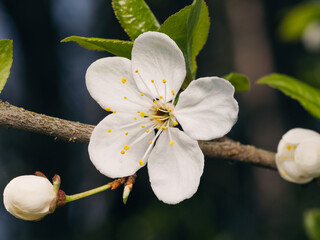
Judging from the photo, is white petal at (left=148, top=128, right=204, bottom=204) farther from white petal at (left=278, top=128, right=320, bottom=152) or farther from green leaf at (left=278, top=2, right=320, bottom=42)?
green leaf at (left=278, top=2, right=320, bottom=42)

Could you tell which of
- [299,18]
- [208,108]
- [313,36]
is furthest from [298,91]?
[313,36]

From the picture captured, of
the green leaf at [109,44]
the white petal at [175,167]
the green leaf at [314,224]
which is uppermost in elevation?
the green leaf at [109,44]

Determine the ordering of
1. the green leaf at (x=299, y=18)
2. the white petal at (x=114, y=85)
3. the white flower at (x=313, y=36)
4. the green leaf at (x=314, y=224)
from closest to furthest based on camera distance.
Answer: the white petal at (x=114, y=85) < the green leaf at (x=314, y=224) < the green leaf at (x=299, y=18) < the white flower at (x=313, y=36)

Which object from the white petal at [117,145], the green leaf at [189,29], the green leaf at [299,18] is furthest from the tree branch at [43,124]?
the green leaf at [299,18]

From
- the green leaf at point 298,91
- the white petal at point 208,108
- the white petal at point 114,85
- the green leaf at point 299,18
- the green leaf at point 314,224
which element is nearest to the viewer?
the white petal at point 208,108

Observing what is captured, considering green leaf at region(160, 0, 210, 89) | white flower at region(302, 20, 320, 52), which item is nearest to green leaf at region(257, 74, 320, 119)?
green leaf at region(160, 0, 210, 89)

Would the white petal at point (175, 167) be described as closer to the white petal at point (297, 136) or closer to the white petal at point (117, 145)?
the white petal at point (117, 145)

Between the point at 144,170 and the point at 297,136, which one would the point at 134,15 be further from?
the point at 144,170

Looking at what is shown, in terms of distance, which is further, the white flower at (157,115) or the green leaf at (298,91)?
the green leaf at (298,91)
